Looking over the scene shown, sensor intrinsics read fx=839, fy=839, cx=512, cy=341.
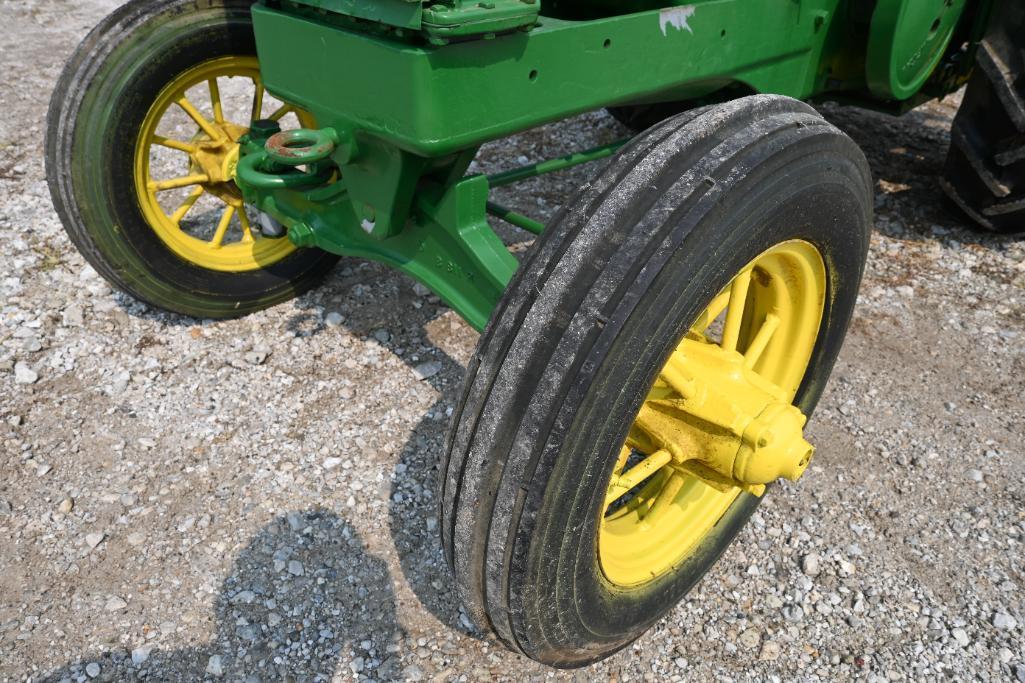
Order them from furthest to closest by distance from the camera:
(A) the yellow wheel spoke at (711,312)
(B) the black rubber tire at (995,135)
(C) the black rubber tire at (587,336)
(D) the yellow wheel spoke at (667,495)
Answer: (B) the black rubber tire at (995,135) < (D) the yellow wheel spoke at (667,495) < (A) the yellow wheel spoke at (711,312) < (C) the black rubber tire at (587,336)

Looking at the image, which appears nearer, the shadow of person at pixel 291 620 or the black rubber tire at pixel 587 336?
the black rubber tire at pixel 587 336

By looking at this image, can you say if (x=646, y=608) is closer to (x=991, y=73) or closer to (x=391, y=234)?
(x=391, y=234)

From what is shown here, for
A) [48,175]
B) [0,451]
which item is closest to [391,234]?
[48,175]

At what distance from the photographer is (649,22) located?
186cm

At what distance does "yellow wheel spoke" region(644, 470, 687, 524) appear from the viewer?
2.00m

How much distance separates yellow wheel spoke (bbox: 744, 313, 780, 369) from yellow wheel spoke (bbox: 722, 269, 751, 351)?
4.5 inches

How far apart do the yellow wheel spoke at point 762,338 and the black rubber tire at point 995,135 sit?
1.67 m

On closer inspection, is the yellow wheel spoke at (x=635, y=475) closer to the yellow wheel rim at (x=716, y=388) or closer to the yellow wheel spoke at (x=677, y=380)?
the yellow wheel rim at (x=716, y=388)

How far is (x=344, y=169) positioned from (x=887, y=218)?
2.60 meters

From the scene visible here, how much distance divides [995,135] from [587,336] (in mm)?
2557

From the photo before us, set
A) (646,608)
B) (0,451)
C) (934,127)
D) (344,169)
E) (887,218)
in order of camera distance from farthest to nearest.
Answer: (934,127) < (887,218) < (0,451) < (344,169) < (646,608)

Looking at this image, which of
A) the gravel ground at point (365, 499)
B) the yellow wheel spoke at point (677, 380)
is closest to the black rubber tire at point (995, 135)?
the gravel ground at point (365, 499)

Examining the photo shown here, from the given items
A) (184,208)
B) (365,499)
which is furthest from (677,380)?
(184,208)

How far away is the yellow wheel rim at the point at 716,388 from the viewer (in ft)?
5.47
